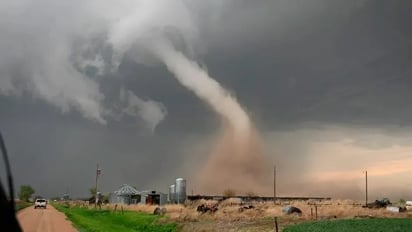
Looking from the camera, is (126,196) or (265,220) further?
(126,196)

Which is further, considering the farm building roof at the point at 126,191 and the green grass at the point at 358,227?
the farm building roof at the point at 126,191

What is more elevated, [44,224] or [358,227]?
[358,227]

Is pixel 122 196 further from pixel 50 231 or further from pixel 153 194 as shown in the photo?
pixel 50 231

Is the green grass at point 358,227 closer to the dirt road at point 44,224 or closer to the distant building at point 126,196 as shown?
the dirt road at point 44,224

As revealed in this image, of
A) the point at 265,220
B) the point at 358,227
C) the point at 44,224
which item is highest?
the point at 358,227

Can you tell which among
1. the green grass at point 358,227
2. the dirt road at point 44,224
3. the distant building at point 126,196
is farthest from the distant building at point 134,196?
the green grass at point 358,227

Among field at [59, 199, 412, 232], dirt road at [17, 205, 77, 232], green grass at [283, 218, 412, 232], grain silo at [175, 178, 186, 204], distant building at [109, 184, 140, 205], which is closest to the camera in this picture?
green grass at [283, 218, 412, 232]

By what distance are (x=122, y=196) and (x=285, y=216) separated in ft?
320

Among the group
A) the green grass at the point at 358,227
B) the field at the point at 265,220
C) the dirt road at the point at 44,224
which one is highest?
the green grass at the point at 358,227

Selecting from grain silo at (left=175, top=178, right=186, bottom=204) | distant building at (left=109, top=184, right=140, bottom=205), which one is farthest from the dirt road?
distant building at (left=109, top=184, right=140, bottom=205)

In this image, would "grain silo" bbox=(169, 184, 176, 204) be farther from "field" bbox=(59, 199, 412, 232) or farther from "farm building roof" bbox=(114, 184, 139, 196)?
"field" bbox=(59, 199, 412, 232)

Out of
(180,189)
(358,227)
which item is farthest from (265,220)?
(180,189)

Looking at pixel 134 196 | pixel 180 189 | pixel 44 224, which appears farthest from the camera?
pixel 134 196

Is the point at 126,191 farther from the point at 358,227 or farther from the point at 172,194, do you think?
the point at 358,227
